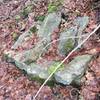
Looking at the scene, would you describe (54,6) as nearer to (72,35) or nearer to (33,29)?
(33,29)

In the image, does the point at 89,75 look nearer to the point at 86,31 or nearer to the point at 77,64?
the point at 77,64

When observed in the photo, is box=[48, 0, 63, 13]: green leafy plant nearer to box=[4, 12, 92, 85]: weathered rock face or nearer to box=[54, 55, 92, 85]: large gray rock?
box=[4, 12, 92, 85]: weathered rock face

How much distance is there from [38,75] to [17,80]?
64 cm

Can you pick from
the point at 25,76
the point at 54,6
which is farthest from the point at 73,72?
the point at 54,6

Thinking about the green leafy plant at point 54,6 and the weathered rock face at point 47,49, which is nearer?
the weathered rock face at point 47,49

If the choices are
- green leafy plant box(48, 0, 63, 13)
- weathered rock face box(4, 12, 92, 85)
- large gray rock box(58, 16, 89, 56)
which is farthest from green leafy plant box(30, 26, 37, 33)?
large gray rock box(58, 16, 89, 56)

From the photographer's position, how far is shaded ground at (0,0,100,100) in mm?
4633

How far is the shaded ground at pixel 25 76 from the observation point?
4.63m

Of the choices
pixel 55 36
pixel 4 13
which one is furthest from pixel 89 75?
pixel 4 13

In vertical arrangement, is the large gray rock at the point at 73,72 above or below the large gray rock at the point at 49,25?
below

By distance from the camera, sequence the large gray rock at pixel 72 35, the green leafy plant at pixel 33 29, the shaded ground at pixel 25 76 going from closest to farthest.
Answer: the shaded ground at pixel 25 76 → the large gray rock at pixel 72 35 → the green leafy plant at pixel 33 29

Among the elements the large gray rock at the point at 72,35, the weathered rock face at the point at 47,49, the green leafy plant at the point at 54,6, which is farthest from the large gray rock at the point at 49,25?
the large gray rock at the point at 72,35

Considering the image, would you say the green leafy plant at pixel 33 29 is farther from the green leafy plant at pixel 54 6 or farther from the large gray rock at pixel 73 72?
the large gray rock at pixel 73 72

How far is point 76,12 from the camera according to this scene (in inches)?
224
